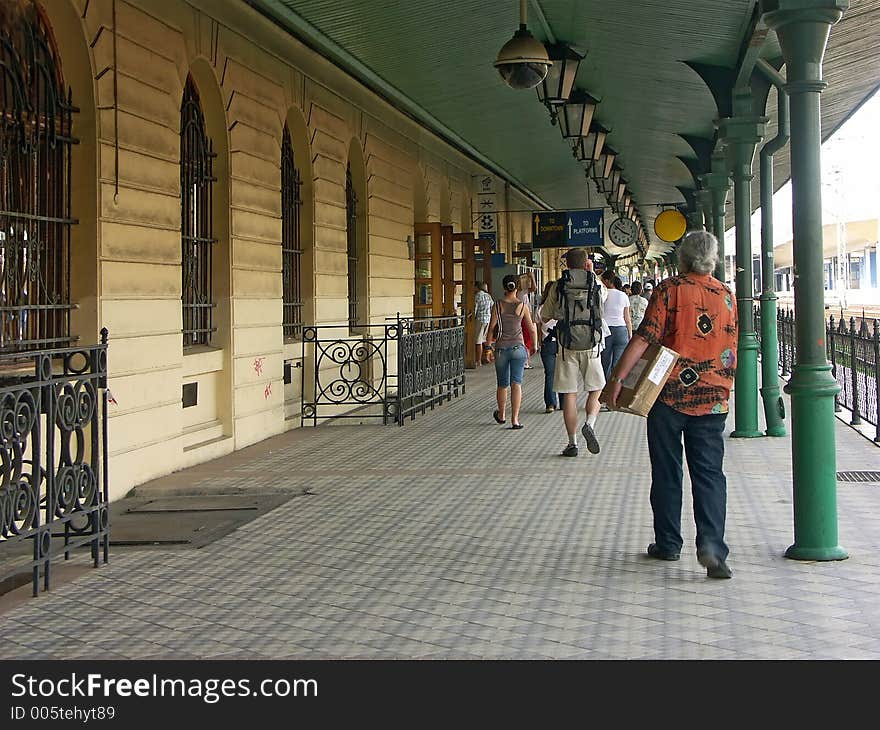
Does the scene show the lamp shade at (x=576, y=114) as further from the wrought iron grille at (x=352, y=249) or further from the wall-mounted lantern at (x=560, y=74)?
the wrought iron grille at (x=352, y=249)

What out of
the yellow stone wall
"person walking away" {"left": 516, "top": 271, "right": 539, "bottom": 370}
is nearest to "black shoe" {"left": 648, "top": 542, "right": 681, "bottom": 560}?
the yellow stone wall

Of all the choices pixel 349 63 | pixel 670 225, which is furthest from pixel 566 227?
pixel 349 63

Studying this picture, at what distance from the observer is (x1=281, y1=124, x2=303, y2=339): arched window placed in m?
12.6

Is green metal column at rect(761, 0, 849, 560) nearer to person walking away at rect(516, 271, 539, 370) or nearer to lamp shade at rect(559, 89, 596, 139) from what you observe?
person walking away at rect(516, 271, 539, 370)

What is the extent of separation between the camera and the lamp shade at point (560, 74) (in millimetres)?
10484

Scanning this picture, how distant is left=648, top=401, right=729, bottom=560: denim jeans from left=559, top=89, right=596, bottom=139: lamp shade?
701 cm

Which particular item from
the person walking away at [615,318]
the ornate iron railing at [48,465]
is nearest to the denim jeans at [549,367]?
the person walking away at [615,318]

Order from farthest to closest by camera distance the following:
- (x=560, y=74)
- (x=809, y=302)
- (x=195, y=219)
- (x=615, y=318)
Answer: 1. (x=615, y=318)
2. (x=560, y=74)
3. (x=195, y=219)
4. (x=809, y=302)

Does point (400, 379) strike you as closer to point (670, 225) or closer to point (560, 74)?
point (560, 74)

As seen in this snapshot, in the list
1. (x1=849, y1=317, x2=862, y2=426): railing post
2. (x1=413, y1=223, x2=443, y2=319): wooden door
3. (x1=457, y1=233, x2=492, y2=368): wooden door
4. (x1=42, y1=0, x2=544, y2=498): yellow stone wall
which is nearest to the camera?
(x1=42, y1=0, x2=544, y2=498): yellow stone wall

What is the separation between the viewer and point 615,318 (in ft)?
43.6

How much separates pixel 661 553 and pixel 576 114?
24.2ft

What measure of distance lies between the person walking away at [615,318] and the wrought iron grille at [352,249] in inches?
141
